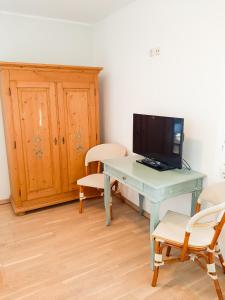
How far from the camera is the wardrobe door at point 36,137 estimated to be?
2984 millimetres

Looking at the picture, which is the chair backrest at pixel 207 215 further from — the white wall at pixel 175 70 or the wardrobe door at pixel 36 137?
the wardrobe door at pixel 36 137

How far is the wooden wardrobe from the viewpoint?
9.70 ft

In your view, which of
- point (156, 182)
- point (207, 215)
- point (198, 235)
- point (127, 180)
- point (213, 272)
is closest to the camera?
point (207, 215)

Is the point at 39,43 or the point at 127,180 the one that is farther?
the point at 39,43

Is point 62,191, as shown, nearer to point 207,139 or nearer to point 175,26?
point 207,139

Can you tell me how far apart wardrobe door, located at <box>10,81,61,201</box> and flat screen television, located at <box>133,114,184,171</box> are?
3.60ft

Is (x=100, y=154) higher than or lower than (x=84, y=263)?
higher

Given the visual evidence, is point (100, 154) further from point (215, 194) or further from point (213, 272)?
point (213, 272)

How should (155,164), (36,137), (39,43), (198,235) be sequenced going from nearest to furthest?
(198,235), (155,164), (36,137), (39,43)

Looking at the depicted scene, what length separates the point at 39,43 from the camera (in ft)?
11.4

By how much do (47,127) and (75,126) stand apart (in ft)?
1.22

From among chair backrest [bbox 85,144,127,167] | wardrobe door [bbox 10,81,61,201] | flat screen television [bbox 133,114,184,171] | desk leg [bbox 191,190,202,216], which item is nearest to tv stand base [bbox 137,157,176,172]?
flat screen television [bbox 133,114,184,171]

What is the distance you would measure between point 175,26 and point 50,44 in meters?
1.89

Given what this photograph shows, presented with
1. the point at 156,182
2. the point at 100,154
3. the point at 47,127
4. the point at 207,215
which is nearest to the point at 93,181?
the point at 100,154
